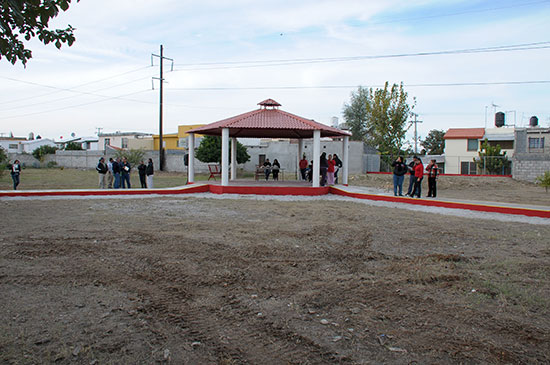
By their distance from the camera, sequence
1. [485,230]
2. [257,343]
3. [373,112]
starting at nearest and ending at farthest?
[257,343] → [485,230] → [373,112]

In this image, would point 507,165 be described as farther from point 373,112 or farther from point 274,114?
point 274,114

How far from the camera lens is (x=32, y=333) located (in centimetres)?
397

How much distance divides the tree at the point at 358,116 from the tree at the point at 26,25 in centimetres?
5255

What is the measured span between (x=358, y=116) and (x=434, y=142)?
43.5ft

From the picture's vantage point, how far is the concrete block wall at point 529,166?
29984 mm

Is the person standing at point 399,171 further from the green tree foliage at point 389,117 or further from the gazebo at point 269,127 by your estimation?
the green tree foliage at point 389,117

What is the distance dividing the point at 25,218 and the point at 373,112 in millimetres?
30436

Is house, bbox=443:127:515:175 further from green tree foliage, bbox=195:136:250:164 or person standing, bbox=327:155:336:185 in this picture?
person standing, bbox=327:155:336:185

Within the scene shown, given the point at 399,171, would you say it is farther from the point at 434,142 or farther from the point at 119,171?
the point at 434,142

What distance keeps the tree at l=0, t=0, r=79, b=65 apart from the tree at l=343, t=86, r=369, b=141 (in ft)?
172

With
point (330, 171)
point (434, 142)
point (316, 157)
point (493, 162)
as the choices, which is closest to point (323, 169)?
point (330, 171)

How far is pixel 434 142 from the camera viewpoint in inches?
2429

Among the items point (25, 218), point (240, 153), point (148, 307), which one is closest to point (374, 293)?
point (148, 307)

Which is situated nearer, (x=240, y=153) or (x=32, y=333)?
(x=32, y=333)
